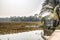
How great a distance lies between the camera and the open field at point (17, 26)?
8.44 feet

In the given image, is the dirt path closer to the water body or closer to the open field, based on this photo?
the water body

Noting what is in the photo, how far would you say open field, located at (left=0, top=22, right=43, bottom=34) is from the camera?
8.44 feet

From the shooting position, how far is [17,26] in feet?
8.53

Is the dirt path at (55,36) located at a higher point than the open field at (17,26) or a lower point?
lower

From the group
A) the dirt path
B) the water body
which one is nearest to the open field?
the water body

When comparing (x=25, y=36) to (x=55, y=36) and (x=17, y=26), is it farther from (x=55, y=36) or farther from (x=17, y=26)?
(x=55, y=36)

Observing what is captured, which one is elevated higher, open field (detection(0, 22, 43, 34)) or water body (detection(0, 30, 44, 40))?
open field (detection(0, 22, 43, 34))

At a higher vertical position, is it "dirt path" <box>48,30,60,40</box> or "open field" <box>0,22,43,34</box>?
"open field" <box>0,22,43,34</box>

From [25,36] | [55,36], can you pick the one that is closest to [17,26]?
[25,36]

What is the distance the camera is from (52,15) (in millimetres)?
2594

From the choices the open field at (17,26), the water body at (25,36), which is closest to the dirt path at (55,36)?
the water body at (25,36)

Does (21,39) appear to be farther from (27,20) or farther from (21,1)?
(21,1)

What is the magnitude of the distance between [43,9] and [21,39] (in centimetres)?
76

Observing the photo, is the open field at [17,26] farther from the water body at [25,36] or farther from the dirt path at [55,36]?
the dirt path at [55,36]
